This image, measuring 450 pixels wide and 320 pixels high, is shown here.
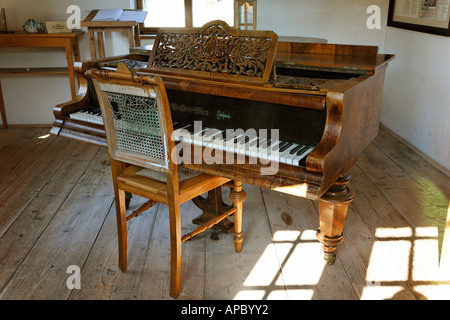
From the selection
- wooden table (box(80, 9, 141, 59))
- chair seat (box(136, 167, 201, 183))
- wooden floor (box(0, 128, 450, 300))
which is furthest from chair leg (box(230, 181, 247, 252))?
wooden table (box(80, 9, 141, 59))

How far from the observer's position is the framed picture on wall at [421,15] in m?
3.84

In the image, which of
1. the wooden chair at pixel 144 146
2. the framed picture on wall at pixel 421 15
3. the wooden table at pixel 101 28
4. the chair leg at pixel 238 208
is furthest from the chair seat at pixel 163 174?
the framed picture on wall at pixel 421 15

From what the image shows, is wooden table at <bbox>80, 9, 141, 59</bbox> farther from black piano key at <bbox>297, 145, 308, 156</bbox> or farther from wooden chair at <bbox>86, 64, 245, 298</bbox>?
black piano key at <bbox>297, 145, 308, 156</bbox>

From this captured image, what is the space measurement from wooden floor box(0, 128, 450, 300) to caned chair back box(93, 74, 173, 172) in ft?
2.27

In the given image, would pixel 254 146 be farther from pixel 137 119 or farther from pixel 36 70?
pixel 36 70

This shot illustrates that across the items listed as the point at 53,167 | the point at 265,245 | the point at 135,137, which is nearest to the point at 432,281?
the point at 265,245

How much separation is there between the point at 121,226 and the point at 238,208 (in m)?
0.66

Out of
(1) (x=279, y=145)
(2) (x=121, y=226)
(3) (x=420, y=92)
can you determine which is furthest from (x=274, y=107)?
(3) (x=420, y=92)

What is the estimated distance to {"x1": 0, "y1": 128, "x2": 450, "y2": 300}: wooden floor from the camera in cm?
229

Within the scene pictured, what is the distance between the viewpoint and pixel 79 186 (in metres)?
3.52

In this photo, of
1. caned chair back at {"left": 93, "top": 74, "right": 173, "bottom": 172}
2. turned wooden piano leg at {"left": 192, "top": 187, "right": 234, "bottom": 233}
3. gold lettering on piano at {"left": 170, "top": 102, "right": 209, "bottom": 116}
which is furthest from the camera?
turned wooden piano leg at {"left": 192, "top": 187, "right": 234, "bottom": 233}

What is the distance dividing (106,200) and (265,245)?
1.28 meters

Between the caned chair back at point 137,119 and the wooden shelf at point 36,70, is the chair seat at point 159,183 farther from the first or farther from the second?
the wooden shelf at point 36,70

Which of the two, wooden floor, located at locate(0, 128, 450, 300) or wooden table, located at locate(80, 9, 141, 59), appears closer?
wooden floor, located at locate(0, 128, 450, 300)
